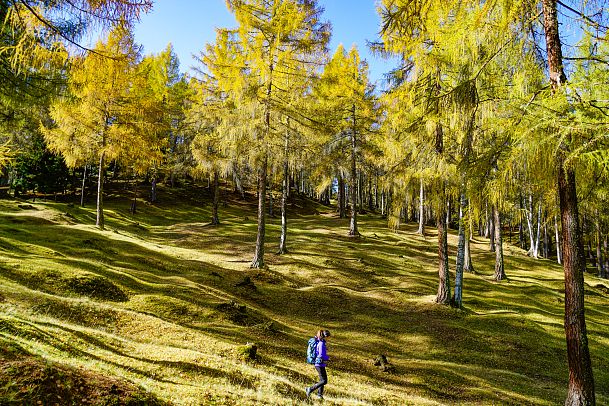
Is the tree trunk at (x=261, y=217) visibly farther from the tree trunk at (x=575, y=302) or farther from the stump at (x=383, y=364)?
the tree trunk at (x=575, y=302)

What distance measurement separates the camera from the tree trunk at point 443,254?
1466 centimetres

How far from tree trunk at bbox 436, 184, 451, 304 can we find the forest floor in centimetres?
66

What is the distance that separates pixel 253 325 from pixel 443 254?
27.7 feet

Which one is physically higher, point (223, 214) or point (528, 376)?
point (223, 214)

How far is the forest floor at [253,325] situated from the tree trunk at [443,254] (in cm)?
66

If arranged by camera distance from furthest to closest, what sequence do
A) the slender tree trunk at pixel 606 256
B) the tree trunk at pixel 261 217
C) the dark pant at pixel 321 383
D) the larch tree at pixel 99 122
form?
the slender tree trunk at pixel 606 256, the larch tree at pixel 99 122, the tree trunk at pixel 261 217, the dark pant at pixel 321 383

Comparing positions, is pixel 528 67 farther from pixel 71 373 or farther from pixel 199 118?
pixel 199 118

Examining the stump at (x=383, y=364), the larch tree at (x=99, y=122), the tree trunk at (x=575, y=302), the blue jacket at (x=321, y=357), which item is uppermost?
the larch tree at (x=99, y=122)

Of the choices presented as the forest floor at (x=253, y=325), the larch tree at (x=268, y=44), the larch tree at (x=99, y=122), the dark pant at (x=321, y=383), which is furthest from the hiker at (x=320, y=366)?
the larch tree at (x=99, y=122)

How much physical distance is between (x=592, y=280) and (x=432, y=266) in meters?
12.8

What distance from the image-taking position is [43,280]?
11398 millimetres

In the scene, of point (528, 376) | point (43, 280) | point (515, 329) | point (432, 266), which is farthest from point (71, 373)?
point (432, 266)

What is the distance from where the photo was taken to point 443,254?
1586 cm

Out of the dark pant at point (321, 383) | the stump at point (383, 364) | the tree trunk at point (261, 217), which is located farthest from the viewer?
the tree trunk at point (261, 217)
